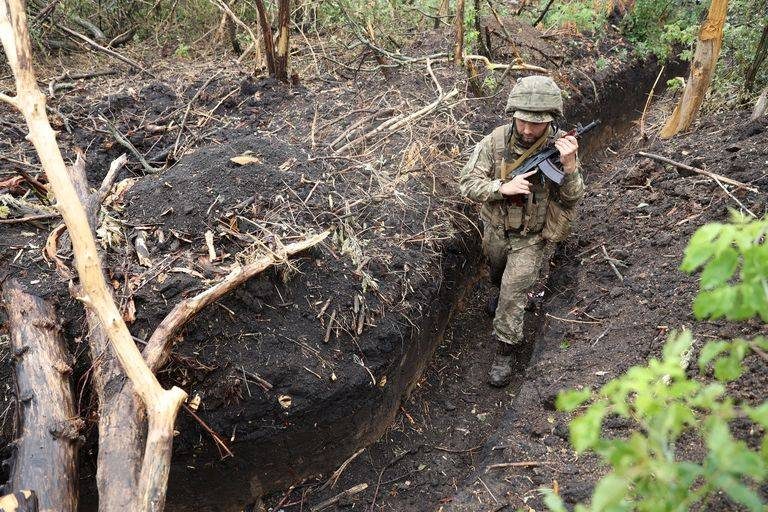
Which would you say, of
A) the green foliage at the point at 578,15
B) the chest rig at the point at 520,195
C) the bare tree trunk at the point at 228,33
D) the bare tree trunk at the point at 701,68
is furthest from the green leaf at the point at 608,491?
the bare tree trunk at the point at 228,33

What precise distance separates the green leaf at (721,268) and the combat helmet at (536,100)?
2979 mm

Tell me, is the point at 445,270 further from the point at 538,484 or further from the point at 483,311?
the point at 538,484

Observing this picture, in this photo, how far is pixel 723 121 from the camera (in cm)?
592

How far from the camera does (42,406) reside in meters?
3.06

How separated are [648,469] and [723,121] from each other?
19.0 feet

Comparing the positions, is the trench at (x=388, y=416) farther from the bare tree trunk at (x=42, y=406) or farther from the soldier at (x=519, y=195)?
the bare tree trunk at (x=42, y=406)

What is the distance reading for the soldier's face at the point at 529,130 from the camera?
4332mm

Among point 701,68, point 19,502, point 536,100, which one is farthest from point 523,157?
point 19,502

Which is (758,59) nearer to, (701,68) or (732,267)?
(701,68)

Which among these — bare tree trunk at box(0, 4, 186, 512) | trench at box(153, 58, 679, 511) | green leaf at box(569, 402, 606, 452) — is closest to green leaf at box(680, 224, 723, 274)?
green leaf at box(569, 402, 606, 452)

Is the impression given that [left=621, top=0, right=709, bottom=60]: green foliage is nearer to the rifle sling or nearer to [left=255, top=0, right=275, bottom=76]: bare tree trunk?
the rifle sling

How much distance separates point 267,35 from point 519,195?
3544 mm

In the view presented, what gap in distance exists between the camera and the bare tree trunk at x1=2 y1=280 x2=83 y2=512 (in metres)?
2.76

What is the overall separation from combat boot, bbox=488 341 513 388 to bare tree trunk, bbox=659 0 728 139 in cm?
323
